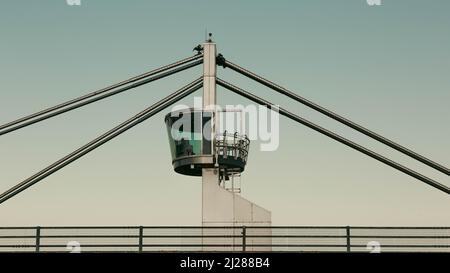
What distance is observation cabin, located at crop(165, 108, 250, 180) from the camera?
3378 centimetres

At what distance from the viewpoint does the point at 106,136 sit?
3228 centimetres

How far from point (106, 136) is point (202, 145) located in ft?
16.3

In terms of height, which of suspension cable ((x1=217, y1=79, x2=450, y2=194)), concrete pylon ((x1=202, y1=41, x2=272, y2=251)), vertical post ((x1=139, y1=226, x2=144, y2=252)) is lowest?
vertical post ((x1=139, y1=226, x2=144, y2=252))

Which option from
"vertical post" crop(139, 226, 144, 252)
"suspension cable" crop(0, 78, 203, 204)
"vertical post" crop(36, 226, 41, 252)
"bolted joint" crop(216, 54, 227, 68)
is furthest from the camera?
"bolted joint" crop(216, 54, 227, 68)

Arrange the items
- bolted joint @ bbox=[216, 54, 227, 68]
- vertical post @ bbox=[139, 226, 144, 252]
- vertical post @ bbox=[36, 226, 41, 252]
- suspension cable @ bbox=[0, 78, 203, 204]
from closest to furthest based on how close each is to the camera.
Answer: vertical post @ bbox=[139, 226, 144, 252] → vertical post @ bbox=[36, 226, 41, 252] → suspension cable @ bbox=[0, 78, 203, 204] → bolted joint @ bbox=[216, 54, 227, 68]

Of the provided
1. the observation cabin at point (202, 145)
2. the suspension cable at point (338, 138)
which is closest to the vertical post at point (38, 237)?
the observation cabin at point (202, 145)

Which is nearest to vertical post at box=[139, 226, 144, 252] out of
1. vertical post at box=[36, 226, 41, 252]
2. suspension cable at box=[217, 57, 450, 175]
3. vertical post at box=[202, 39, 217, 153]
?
vertical post at box=[36, 226, 41, 252]

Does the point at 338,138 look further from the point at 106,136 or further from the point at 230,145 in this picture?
the point at 106,136

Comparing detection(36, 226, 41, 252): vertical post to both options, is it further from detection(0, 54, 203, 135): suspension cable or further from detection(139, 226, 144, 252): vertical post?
detection(0, 54, 203, 135): suspension cable

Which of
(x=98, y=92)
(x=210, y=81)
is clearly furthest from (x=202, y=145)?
(x=98, y=92)

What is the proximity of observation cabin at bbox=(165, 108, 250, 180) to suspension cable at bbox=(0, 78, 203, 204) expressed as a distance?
1223 mm

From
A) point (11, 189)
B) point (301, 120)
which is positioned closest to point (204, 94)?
point (301, 120)
